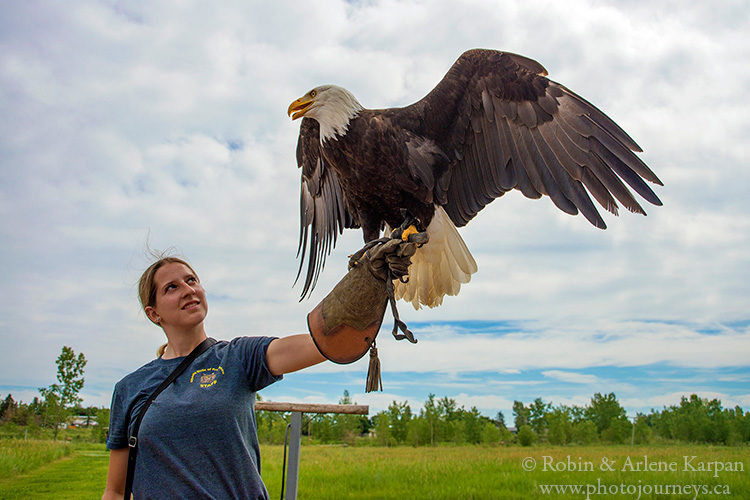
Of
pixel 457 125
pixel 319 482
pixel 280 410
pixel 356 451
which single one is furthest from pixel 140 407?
pixel 356 451

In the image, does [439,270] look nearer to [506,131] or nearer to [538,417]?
[506,131]

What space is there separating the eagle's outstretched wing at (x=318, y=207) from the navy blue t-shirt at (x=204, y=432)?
1.79m

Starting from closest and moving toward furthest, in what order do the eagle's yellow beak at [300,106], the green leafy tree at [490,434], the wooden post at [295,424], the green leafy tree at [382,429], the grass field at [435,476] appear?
1. the eagle's yellow beak at [300,106]
2. the wooden post at [295,424]
3. the grass field at [435,476]
4. the green leafy tree at [382,429]
5. the green leafy tree at [490,434]

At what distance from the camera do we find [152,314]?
1.75 metres

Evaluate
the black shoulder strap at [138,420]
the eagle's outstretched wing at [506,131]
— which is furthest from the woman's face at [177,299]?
the eagle's outstretched wing at [506,131]

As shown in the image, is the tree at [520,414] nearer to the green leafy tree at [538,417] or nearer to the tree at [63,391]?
the green leafy tree at [538,417]

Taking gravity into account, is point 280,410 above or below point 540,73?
below

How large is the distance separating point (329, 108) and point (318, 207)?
99 centimetres

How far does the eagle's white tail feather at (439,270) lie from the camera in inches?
126

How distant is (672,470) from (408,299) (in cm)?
831

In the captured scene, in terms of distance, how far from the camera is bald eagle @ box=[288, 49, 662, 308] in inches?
99.8

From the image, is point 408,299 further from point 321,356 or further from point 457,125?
point 321,356

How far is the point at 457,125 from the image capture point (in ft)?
9.49

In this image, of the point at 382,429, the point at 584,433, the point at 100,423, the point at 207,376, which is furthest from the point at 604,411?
the point at 207,376
